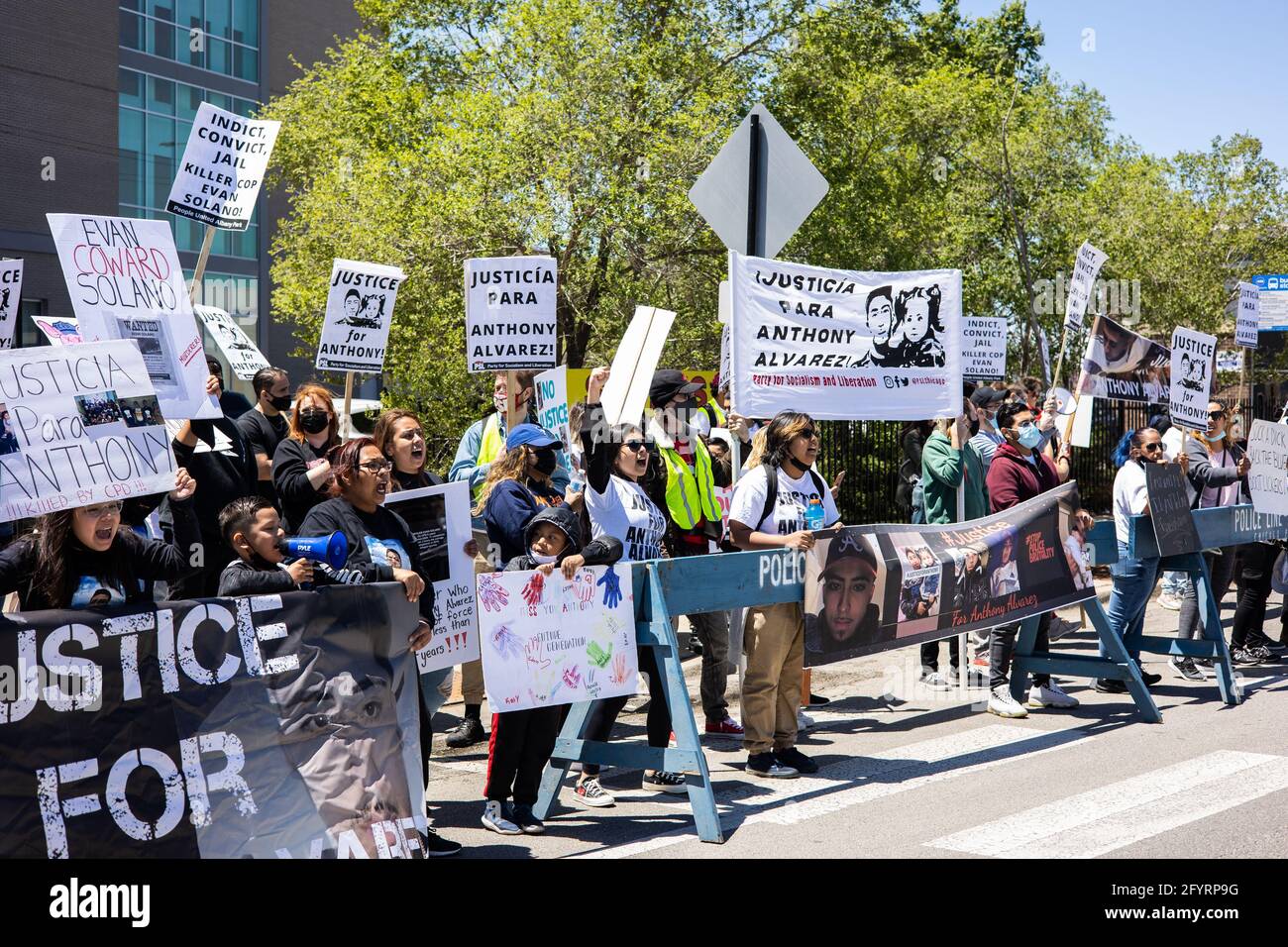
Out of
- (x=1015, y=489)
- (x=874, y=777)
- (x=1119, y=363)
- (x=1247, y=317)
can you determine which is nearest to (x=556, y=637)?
(x=874, y=777)

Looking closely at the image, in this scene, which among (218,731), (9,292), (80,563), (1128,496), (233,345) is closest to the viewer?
(218,731)

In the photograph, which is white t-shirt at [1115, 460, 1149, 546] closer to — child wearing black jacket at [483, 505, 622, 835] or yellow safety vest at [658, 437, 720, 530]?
yellow safety vest at [658, 437, 720, 530]

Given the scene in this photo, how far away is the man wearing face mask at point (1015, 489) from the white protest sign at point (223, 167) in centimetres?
556

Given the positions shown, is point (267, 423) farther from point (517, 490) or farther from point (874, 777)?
point (874, 777)

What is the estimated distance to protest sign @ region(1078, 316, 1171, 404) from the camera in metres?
10.8

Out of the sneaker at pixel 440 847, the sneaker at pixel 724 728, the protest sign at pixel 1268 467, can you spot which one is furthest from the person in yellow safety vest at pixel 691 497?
the protest sign at pixel 1268 467

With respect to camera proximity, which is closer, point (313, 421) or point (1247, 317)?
point (313, 421)

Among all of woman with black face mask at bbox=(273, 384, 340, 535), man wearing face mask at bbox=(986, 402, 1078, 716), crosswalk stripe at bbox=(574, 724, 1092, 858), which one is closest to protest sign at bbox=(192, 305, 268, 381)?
woman with black face mask at bbox=(273, 384, 340, 535)

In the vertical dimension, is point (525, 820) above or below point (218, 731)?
below

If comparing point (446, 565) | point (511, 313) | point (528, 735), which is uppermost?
point (511, 313)

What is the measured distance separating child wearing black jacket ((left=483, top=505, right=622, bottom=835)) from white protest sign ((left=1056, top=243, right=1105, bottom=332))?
284 inches

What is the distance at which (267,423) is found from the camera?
799 cm

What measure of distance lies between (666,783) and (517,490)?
1970 millimetres
